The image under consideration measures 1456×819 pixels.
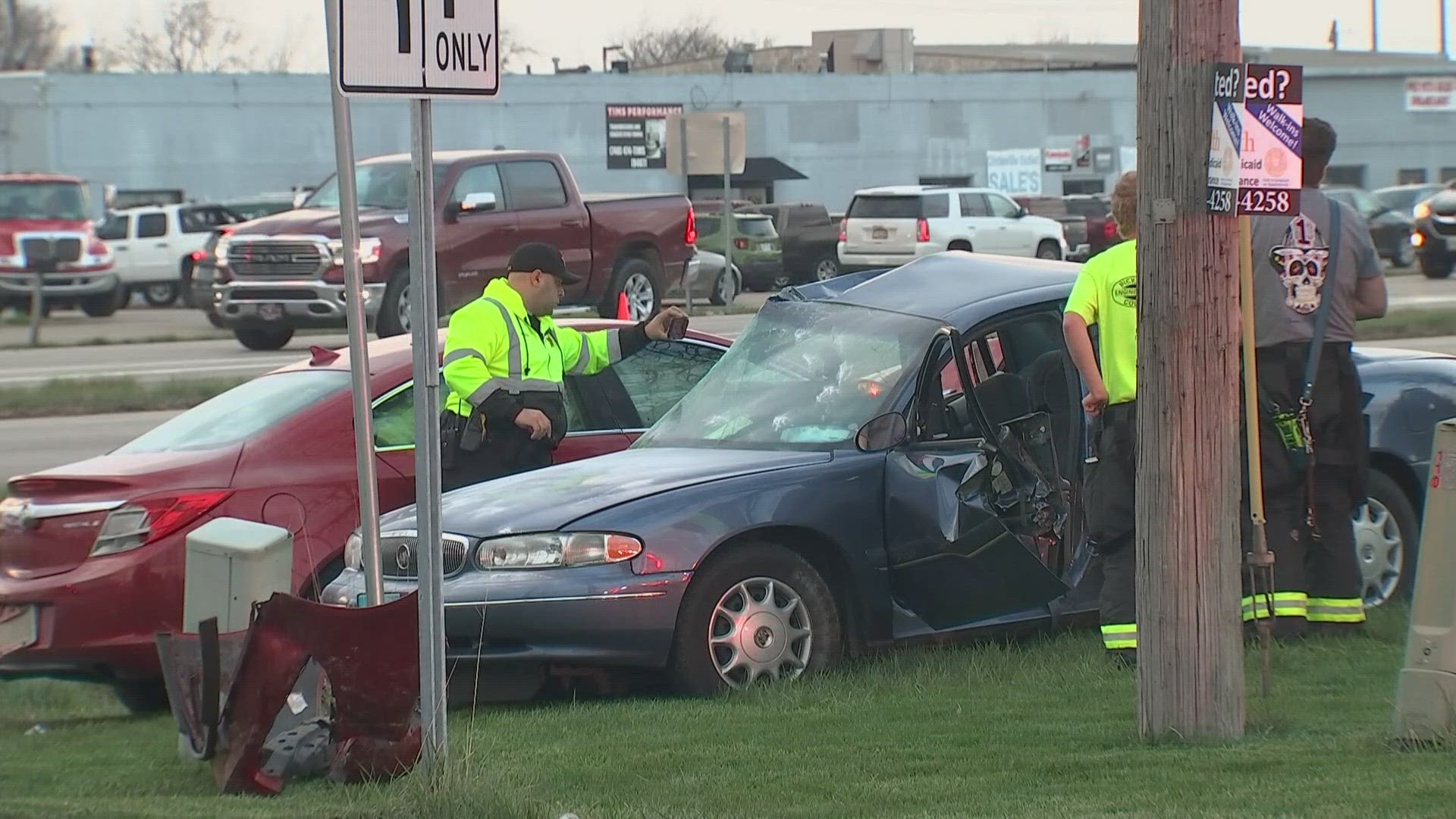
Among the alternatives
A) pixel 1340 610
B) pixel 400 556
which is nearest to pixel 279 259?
pixel 400 556

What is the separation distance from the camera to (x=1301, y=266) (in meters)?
7.00

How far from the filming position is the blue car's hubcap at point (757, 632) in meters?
6.61

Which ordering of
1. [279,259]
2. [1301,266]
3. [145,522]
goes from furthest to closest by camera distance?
1. [279,259]
2. [145,522]
3. [1301,266]

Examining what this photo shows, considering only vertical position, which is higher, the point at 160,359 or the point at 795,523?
the point at 795,523

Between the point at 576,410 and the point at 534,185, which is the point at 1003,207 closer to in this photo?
the point at 534,185

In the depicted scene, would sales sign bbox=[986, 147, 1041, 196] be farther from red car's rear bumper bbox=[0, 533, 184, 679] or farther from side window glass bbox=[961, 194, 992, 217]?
red car's rear bumper bbox=[0, 533, 184, 679]

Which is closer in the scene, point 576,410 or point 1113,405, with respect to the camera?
point 1113,405

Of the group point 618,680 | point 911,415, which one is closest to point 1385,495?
point 911,415

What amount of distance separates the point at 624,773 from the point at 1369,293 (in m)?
3.54

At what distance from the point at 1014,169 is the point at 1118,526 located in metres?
49.1

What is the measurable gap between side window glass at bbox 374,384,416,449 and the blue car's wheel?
1950mm

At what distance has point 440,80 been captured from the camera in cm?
487

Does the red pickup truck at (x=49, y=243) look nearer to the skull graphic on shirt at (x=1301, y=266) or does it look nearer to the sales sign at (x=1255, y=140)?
the skull graphic on shirt at (x=1301, y=266)

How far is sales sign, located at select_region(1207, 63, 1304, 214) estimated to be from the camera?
5395 millimetres
